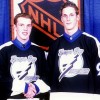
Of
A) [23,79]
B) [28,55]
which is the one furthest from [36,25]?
[23,79]

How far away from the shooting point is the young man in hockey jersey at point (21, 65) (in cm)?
154

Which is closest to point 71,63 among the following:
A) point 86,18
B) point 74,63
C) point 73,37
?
point 74,63

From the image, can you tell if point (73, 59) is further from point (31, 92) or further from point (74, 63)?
point (31, 92)

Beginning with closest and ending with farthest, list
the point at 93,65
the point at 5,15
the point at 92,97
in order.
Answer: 1. the point at 92,97
2. the point at 93,65
3. the point at 5,15

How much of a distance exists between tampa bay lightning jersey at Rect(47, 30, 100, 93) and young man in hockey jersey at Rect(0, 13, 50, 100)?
0.25 ft

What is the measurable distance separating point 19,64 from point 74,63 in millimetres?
327

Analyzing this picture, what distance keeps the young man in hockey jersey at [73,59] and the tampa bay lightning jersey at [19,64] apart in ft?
0.28

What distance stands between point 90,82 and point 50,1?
2.18 ft

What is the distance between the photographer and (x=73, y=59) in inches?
62.4

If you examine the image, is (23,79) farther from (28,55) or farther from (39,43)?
(39,43)

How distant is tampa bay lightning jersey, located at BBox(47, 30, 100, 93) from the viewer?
156 cm

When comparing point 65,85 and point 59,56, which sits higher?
point 59,56

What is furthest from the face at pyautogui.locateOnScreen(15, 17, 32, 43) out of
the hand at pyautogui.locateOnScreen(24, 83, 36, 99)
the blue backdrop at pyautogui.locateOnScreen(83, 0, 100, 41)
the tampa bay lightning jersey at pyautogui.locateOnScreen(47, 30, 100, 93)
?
the blue backdrop at pyautogui.locateOnScreen(83, 0, 100, 41)

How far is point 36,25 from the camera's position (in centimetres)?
Answer: 187
